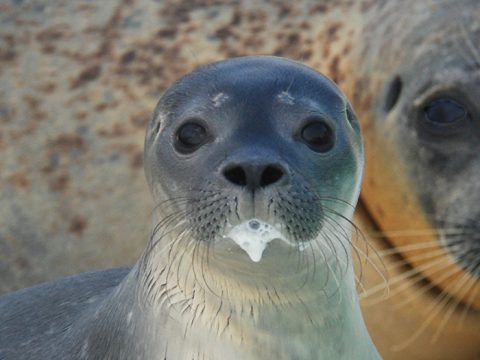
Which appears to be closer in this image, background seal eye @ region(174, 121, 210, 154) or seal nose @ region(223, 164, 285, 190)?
seal nose @ region(223, 164, 285, 190)

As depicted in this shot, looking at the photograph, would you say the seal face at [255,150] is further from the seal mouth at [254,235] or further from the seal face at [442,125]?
the seal face at [442,125]

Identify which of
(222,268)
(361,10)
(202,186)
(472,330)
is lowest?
(472,330)

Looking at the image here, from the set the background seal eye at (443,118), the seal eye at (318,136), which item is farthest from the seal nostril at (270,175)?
the background seal eye at (443,118)

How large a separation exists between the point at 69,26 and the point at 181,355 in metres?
2.91

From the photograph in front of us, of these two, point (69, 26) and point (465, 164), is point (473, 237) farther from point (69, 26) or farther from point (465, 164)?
point (69, 26)

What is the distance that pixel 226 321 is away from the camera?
324cm

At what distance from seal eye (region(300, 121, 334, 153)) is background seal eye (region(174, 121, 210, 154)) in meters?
0.25

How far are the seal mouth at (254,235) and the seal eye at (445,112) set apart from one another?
188cm

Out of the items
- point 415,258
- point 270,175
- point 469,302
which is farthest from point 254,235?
point 469,302

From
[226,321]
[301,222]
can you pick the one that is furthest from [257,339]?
[301,222]

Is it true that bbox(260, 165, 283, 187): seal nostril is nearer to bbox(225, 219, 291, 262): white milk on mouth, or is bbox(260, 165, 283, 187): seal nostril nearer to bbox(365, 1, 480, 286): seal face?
bbox(225, 219, 291, 262): white milk on mouth

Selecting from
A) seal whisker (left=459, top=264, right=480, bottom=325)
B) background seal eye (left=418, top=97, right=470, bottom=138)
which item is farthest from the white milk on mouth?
seal whisker (left=459, top=264, right=480, bottom=325)

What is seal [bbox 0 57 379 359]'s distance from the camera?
2934 mm

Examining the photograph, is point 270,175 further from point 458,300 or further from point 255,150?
point 458,300
